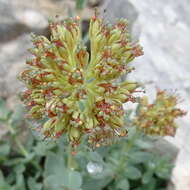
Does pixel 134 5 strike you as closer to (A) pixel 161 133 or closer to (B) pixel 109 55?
(A) pixel 161 133

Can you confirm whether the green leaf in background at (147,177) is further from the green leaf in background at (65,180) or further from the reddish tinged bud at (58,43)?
the reddish tinged bud at (58,43)

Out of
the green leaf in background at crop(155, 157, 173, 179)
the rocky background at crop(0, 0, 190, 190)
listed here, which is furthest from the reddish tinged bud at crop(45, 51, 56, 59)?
the rocky background at crop(0, 0, 190, 190)

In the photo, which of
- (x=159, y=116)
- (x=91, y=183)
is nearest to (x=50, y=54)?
(x=159, y=116)

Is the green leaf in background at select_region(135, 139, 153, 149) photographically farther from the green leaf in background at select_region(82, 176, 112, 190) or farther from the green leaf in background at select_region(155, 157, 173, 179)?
the green leaf in background at select_region(82, 176, 112, 190)

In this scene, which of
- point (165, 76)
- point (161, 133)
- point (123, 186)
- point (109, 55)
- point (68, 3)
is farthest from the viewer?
point (68, 3)

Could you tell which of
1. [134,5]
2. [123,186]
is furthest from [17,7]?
[123,186]

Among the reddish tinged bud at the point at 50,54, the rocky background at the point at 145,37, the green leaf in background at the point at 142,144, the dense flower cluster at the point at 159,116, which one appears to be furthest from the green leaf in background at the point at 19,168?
the reddish tinged bud at the point at 50,54

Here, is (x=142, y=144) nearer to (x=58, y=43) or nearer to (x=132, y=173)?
(x=132, y=173)

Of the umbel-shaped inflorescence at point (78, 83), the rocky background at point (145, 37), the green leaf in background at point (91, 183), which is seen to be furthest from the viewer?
the rocky background at point (145, 37)
